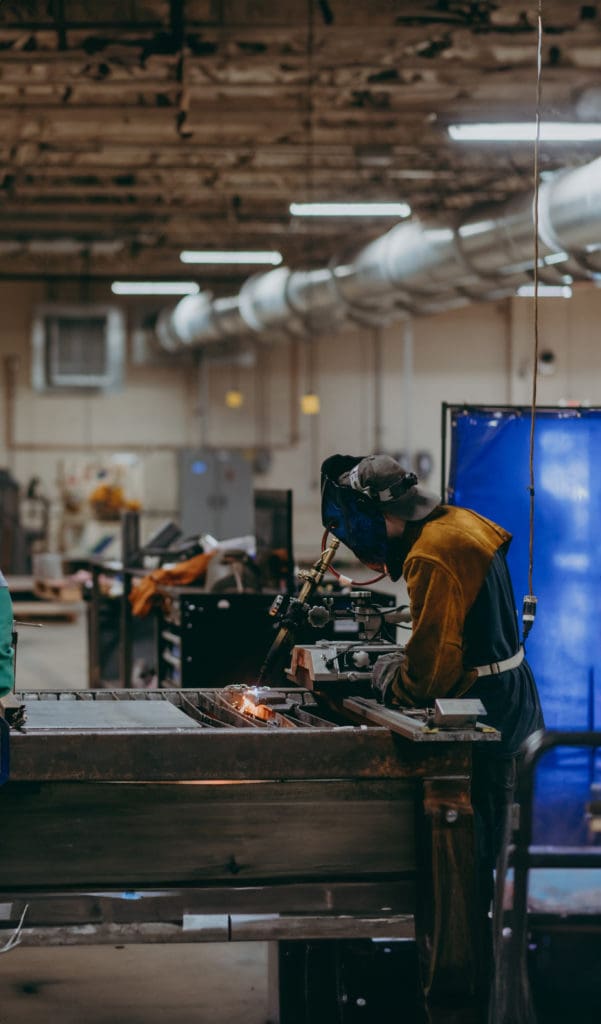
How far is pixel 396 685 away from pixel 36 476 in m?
15.3

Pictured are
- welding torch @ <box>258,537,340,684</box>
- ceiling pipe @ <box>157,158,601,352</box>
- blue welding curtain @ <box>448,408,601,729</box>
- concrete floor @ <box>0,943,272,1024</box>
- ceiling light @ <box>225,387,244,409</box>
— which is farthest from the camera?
ceiling light @ <box>225,387,244,409</box>

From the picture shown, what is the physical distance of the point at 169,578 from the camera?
289 inches

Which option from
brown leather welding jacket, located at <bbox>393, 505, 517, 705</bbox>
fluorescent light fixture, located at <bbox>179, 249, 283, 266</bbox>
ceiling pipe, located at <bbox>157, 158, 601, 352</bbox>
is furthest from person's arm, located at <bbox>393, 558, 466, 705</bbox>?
fluorescent light fixture, located at <bbox>179, 249, 283, 266</bbox>

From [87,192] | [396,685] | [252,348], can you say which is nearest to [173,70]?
[87,192]

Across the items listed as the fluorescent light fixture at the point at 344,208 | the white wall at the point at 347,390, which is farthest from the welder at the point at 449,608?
the white wall at the point at 347,390

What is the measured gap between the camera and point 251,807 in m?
3.21

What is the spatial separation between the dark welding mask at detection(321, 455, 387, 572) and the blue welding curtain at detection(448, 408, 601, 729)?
1.21 m

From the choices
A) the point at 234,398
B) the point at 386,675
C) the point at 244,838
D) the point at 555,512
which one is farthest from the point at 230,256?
the point at 244,838

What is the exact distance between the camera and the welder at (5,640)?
127 inches

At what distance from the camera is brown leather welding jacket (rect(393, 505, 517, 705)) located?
345cm

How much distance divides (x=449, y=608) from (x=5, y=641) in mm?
1106

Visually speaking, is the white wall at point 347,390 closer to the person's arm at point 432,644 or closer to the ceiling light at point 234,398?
the ceiling light at point 234,398

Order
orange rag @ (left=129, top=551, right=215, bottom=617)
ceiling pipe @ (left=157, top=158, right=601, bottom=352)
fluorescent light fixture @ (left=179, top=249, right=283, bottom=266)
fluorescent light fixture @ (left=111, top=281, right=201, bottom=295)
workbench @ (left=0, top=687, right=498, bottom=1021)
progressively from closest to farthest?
1. workbench @ (left=0, top=687, right=498, bottom=1021)
2. orange rag @ (left=129, top=551, right=215, bottom=617)
3. ceiling pipe @ (left=157, top=158, right=601, bottom=352)
4. fluorescent light fixture @ (left=179, top=249, right=283, bottom=266)
5. fluorescent light fixture @ (left=111, top=281, right=201, bottom=295)

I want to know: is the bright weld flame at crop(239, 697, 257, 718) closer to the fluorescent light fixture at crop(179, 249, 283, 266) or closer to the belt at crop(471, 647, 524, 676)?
the belt at crop(471, 647, 524, 676)
